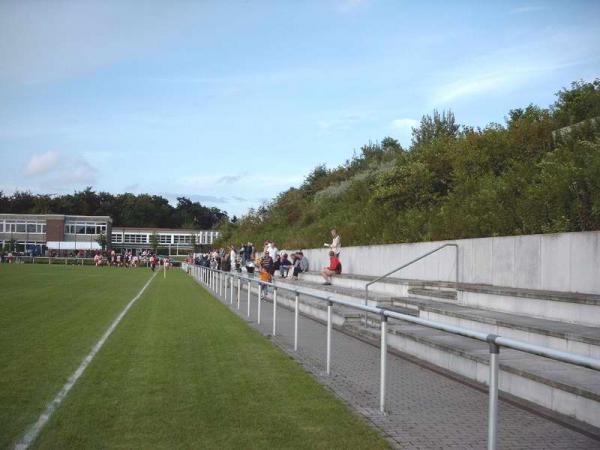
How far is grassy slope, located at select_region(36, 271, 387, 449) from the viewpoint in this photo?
5.94m

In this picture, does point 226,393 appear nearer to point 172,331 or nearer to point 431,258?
point 172,331

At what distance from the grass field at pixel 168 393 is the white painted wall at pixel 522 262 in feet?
15.9

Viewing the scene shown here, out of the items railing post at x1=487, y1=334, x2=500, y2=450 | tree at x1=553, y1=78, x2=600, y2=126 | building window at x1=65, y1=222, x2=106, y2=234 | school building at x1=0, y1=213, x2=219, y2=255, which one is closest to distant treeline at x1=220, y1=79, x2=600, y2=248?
tree at x1=553, y1=78, x2=600, y2=126

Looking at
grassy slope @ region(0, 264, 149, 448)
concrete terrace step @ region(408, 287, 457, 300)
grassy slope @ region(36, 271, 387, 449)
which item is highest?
concrete terrace step @ region(408, 287, 457, 300)

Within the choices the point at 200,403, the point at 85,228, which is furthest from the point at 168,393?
the point at 85,228

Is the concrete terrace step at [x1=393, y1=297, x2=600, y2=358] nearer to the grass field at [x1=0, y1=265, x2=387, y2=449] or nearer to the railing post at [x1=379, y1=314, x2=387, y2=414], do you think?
the railing post at [x1=379, y1=314, x2=387, y2=414]

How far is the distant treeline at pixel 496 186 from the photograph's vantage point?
44.4 ft

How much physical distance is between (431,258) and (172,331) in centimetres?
725

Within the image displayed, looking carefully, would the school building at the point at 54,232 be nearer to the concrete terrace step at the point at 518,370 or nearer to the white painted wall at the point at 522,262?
the white painted wall at the point at 522,262

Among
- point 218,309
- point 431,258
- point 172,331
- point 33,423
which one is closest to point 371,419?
point 33,423

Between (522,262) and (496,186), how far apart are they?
4774 mm

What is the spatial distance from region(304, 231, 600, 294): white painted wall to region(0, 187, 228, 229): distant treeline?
420 feet

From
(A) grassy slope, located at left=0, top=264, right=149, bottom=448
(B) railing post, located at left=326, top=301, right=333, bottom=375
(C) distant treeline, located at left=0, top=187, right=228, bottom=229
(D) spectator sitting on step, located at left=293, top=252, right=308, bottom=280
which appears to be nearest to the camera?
(A) grassy slope, located at left=0, top=264, right=149, bottom=448

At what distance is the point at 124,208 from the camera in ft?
511
